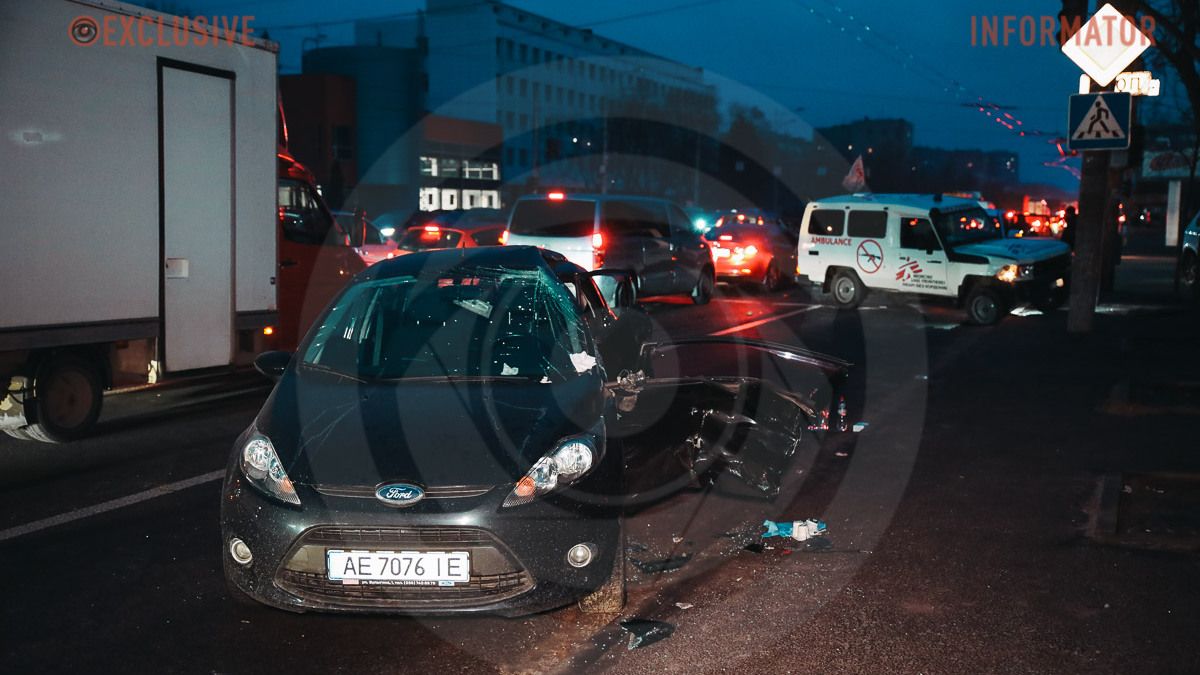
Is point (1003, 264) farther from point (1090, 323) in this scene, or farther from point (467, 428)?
point (467, 428)

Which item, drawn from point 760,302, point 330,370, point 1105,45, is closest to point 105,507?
point 330,370

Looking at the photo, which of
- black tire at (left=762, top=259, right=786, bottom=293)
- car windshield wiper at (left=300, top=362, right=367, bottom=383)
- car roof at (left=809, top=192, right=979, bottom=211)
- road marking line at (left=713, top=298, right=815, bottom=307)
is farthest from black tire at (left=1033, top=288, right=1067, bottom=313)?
car windshield wiper at (left=300, top=362, right=367, bottom=383)

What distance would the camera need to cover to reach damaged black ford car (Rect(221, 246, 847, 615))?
167 inches

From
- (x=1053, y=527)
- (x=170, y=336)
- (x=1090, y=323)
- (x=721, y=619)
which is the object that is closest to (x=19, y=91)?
(x=170, y=336)

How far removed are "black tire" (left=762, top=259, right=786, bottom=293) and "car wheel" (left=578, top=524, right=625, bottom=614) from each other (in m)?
20.0

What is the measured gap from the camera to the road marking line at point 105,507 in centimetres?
606

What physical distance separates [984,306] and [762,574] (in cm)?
1293

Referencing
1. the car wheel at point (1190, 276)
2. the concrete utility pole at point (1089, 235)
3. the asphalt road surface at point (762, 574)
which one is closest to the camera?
the asphalt road surface at point (762, 574)

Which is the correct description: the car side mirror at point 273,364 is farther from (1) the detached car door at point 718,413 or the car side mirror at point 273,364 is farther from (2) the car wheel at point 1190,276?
(2) the car wheel at point 1190,276

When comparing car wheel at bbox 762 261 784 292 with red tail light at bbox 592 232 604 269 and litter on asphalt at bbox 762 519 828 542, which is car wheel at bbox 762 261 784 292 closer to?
red tail light at bbox 592 232 604 269

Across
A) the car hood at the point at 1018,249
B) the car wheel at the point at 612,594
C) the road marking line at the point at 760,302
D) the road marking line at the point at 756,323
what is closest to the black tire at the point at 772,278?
the road marking line at the point at 760,302

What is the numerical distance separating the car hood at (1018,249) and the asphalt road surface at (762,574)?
7862 millimetres

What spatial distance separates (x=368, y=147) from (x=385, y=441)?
69.2m

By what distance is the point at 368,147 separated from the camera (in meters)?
71.2
